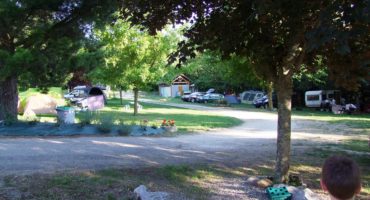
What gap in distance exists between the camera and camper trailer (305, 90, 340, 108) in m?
44.8

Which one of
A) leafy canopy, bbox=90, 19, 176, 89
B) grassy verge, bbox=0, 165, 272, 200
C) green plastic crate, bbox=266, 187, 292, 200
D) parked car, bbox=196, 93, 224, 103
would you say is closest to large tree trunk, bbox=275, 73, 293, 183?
grassy verge, bbox=0, 165, 272, 200

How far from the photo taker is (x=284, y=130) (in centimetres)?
843

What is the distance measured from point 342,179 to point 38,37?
14434 millimetres

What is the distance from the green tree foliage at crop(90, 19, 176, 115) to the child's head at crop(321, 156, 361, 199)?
86.6 ft

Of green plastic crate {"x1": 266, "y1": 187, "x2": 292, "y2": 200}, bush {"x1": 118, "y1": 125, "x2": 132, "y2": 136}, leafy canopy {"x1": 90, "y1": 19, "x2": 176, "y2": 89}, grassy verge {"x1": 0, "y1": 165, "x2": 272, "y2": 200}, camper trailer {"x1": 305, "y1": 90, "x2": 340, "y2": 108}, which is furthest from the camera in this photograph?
camper trailer {"x1": 305, "y1": 90, "x2": 340, "y2": 108}

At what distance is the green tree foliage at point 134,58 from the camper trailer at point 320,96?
66.0ft

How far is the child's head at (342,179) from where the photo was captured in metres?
3.17

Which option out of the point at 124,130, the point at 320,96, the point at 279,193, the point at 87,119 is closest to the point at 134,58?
the point at 87,119

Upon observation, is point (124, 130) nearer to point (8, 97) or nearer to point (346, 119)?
point (8, 97)

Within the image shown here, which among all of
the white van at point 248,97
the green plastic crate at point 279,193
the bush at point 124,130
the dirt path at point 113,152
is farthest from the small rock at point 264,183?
the white van at point 248,97

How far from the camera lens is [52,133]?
15758 mm

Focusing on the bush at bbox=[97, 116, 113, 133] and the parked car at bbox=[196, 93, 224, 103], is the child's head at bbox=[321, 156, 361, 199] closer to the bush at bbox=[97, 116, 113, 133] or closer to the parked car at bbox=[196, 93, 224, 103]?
the bush at bbox=[97, 116, 113, 133]

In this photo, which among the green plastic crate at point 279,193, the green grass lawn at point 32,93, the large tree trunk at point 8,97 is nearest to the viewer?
the green plastic crate at point 279,193

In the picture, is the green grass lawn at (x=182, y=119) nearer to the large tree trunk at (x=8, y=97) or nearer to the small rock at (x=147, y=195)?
the large tree trunk at (x=8, y=97)
